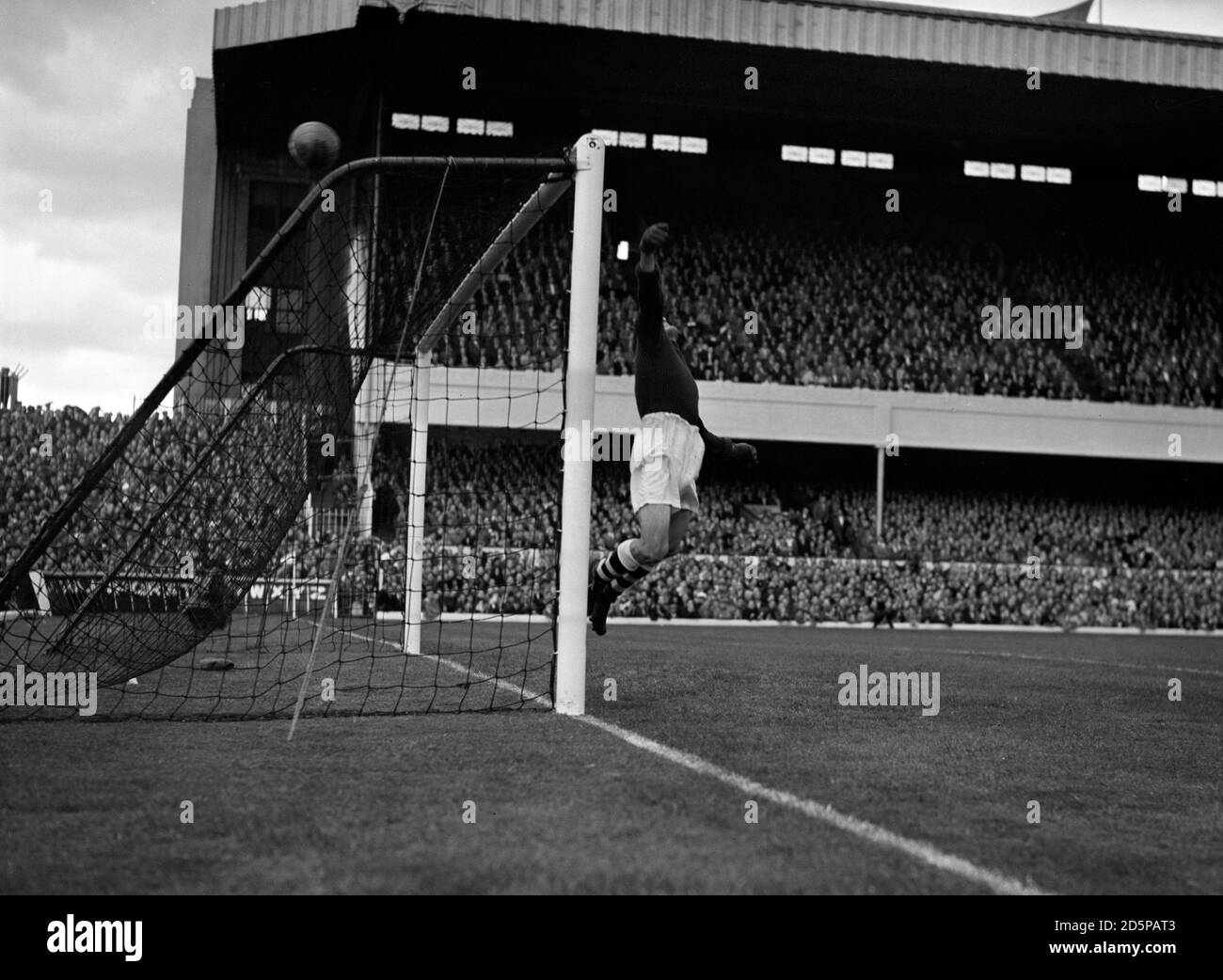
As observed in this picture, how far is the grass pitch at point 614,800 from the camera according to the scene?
3494 mm

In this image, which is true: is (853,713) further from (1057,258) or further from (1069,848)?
(1057,258)

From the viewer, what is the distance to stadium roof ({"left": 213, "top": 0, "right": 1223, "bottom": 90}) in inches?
989

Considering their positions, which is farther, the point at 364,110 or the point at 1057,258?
the point at 1057,258

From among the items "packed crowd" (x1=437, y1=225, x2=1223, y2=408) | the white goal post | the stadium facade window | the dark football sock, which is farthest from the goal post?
the stadium facade window

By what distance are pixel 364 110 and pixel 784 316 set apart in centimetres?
1118

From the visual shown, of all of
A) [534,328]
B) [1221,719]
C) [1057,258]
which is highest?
[1057,258]

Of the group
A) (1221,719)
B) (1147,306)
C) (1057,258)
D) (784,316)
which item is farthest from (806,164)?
(1221,719)

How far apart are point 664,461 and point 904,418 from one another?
2334 cm

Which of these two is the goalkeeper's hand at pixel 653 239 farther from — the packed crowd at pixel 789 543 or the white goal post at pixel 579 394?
the packed crowd at pixel 789 543

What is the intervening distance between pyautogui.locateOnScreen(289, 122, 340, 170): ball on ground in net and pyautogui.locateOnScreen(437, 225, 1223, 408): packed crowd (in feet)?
60.4

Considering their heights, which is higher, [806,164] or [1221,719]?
[806,164]

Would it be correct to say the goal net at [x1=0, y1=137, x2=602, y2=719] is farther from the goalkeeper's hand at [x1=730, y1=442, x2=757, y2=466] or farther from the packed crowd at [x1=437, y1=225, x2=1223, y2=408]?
the packed crowd at [x1=437, y1=225, x2=1223, y2=408]

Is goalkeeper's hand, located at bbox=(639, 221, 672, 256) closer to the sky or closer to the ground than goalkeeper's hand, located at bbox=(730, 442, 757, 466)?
closer to the sky

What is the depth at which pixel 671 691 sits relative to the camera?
28.7 ft
